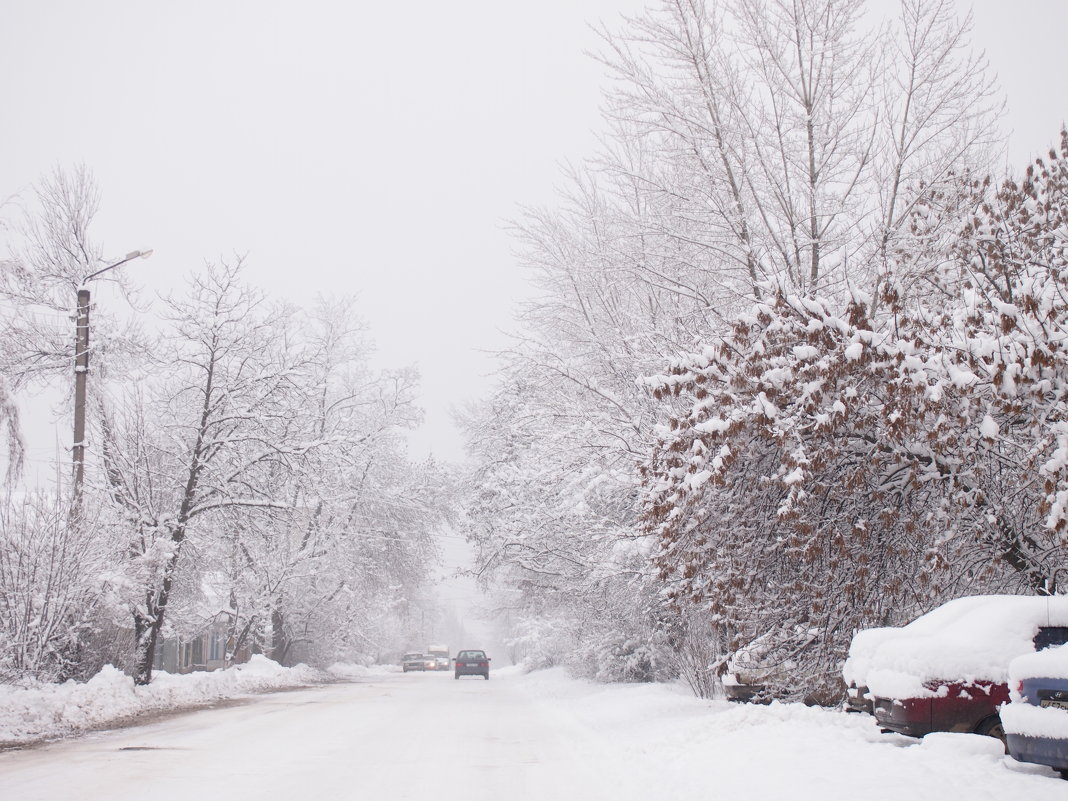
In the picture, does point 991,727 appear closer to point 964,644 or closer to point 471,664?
point 964,644

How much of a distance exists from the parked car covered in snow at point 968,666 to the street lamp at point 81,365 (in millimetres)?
13762

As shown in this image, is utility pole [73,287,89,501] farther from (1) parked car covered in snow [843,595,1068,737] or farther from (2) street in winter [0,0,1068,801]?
(1) parked car covered in snow [843,595,1068,737]

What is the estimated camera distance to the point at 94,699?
15.2 meters

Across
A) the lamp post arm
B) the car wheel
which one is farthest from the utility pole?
the car wheel

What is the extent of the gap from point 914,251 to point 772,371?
157 inches

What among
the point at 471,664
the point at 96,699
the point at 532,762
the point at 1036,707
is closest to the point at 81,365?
the point at 96,699

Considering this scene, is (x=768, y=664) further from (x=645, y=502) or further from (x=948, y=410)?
(x=948, y=410)

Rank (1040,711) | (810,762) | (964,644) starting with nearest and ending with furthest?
(1040,711) → (810,762) → (964,644)

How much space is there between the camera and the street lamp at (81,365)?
55.7ft

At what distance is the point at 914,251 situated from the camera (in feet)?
39.4

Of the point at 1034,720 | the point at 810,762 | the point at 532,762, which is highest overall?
the point at 1034,720

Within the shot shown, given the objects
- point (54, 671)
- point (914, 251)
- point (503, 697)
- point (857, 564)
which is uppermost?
point (914, 251)

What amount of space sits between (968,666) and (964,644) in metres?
0.19

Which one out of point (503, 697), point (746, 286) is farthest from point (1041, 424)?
point (503, 697)
